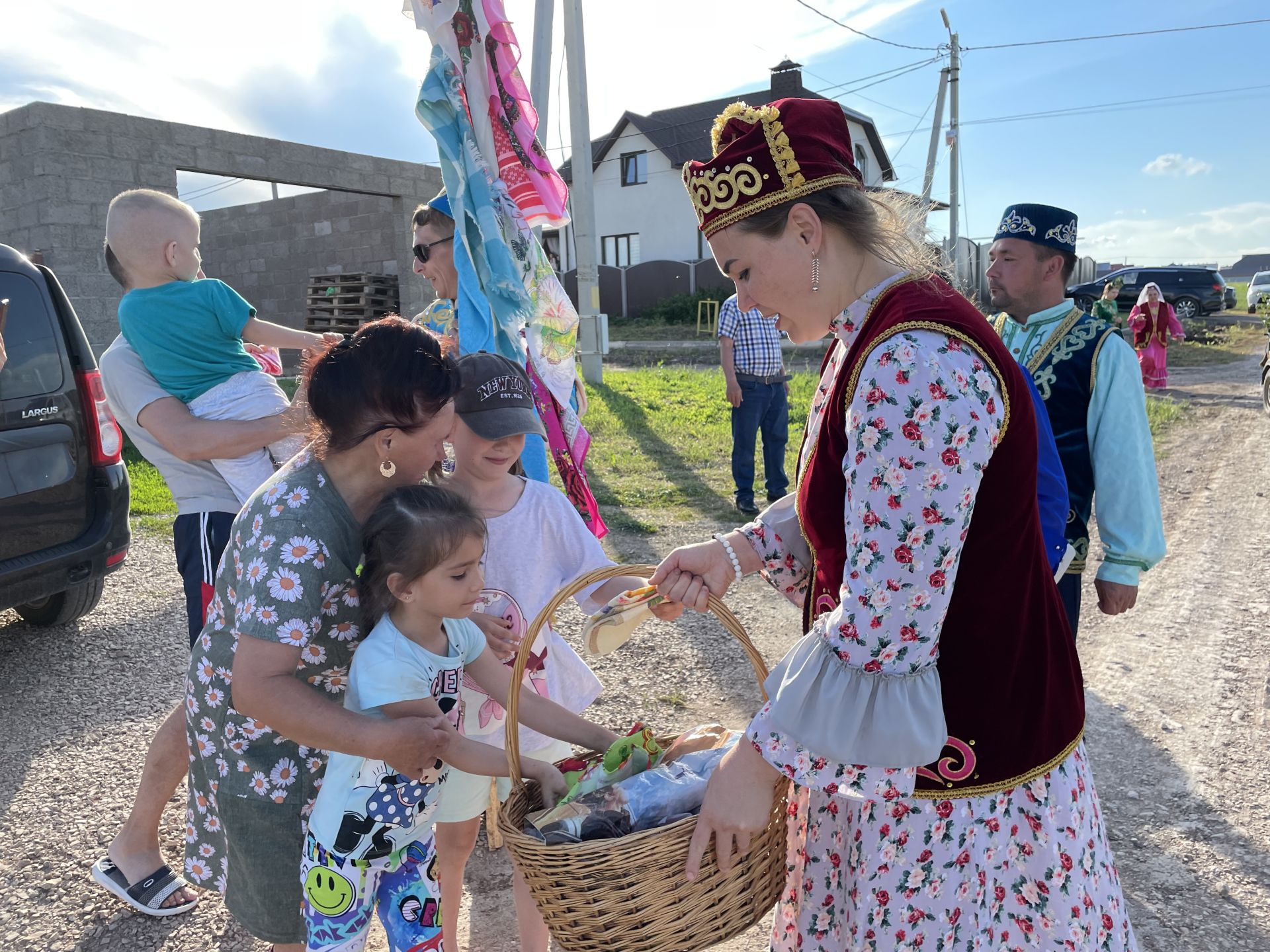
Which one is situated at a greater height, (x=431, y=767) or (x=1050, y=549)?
(x=1050, y=549)

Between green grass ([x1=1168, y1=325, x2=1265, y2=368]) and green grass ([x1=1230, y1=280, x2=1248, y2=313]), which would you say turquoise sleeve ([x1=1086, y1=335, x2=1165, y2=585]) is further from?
green grass ([x1=1230, y1=280, x2=1248, y2=313])

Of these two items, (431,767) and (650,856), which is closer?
(650,856)

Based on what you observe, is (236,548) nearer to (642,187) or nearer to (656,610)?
(656,610)

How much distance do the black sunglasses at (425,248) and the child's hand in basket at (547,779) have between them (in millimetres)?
2406

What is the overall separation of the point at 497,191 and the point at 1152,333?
1460cm

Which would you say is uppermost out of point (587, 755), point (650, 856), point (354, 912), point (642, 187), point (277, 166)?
point (642, 187)

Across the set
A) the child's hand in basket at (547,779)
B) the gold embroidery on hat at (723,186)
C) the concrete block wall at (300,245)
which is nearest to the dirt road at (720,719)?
the child's hand in basket at (547,779)

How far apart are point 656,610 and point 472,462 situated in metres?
0.78

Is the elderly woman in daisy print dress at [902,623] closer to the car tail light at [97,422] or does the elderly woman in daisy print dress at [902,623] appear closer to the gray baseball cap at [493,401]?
the gray baseball cap at [493,401]

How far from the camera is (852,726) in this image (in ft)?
4.23

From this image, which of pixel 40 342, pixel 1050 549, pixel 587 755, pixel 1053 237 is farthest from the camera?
pixel 40 342

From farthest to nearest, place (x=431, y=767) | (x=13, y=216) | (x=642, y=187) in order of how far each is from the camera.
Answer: (x=642, y=187), (x=13, y=216), (x=431, y=767)

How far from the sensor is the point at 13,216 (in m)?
9.74

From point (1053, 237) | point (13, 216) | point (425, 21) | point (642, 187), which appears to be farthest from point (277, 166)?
point (642, 187)
